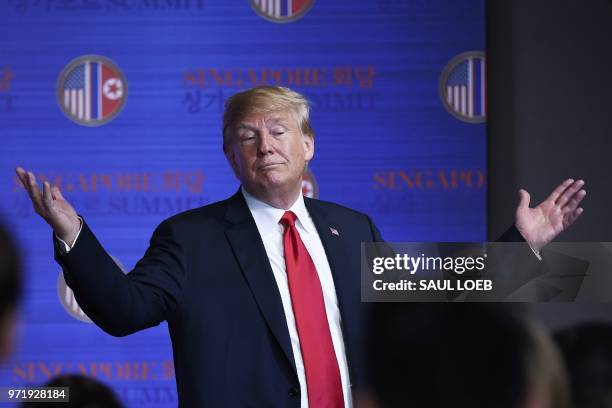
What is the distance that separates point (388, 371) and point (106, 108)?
2903mm

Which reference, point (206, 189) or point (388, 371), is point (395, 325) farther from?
point (206, 189)

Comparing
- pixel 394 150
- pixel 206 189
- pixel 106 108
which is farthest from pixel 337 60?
pixel 106 108

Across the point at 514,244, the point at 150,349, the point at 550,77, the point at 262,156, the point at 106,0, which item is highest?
the point at 106,0

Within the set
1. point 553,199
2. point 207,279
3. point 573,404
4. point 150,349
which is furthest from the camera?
point 150,349

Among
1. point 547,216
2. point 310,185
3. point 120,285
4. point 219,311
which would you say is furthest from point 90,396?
point 310,185

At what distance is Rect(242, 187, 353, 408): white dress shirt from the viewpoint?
1.79m

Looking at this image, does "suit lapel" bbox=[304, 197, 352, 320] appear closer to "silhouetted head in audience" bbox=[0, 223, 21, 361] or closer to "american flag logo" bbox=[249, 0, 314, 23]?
"silhouetted head in audience" bbox=[0, 223, 21, 361]

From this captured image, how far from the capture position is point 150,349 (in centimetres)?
325

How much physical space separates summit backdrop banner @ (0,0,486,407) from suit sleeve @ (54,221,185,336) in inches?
59.4

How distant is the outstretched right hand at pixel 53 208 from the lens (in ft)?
4.79

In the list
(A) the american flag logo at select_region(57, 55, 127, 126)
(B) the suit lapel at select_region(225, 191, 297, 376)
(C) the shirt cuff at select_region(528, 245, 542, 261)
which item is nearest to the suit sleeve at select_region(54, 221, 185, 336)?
(B) the suit lapel at select_region(225, 191, 297, 376)

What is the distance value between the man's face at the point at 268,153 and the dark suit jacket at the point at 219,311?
0.56 feet

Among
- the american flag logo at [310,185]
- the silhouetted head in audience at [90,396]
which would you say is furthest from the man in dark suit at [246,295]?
the american flag logo at [310,185]

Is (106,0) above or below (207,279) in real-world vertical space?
above
